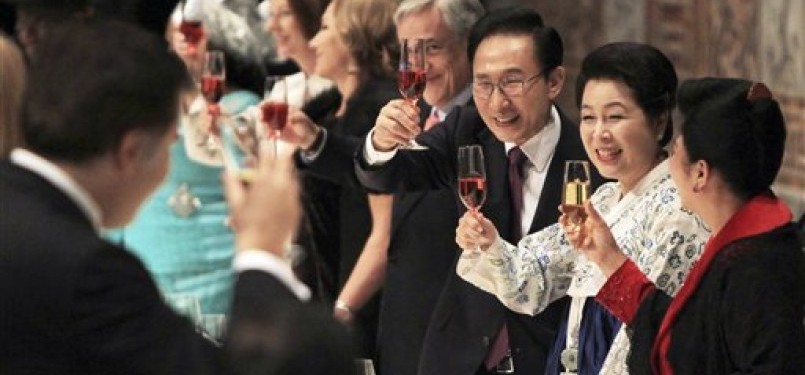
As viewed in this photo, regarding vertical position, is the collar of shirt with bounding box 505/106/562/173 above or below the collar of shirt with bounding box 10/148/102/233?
below

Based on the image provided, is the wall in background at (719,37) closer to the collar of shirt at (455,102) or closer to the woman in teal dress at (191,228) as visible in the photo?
the collar of shirt at (455,102)

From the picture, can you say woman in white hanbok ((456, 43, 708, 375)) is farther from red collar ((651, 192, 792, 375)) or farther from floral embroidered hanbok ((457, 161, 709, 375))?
red collar ((651, 192, 792, 375))

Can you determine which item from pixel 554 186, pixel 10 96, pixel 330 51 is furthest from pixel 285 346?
pixel 330 51

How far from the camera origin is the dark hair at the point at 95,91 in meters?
3.27

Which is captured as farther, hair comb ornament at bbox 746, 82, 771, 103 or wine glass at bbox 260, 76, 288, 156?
wine glass at bbox 260, 76, 288, 156

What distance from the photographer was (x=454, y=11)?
629 centimetres

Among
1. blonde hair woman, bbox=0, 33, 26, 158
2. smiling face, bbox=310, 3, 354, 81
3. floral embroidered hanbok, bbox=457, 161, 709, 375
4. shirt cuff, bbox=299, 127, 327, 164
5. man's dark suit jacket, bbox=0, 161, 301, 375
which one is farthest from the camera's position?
smiling face, bbox=310, 3, 354, 81

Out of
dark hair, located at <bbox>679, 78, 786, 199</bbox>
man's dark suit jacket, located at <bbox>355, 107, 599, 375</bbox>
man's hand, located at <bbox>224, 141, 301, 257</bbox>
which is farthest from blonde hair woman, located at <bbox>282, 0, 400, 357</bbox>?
man's hand, located at <bbox>224, 141, 301, 257</bbox>

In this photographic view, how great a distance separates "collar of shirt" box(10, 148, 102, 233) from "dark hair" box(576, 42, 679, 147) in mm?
2136

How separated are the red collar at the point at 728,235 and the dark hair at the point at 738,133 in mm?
44

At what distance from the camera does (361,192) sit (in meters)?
6.77

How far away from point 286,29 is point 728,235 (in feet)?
9.35

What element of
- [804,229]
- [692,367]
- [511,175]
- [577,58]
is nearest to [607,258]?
[692,367]

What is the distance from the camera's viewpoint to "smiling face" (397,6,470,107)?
6211mm
